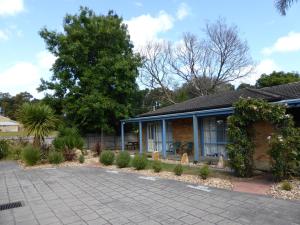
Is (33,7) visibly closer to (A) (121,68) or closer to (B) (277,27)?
(A) (121,68)

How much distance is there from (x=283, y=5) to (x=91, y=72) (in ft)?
46.7

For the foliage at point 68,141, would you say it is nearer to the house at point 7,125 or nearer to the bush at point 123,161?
the bush at point 123,161

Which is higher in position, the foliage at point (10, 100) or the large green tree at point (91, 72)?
the foliage at point (10, 100)

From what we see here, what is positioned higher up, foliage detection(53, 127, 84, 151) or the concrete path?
foliage detection(53, 127, 84, 151)

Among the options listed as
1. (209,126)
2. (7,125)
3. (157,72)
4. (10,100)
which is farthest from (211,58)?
(10,100)

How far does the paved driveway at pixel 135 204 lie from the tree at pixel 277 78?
25.6 m

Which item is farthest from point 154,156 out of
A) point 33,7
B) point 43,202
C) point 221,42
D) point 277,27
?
point 221,42

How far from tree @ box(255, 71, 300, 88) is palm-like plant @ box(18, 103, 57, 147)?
2509 cm

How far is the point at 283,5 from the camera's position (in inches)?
396

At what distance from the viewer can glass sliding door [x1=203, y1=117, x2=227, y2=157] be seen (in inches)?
496

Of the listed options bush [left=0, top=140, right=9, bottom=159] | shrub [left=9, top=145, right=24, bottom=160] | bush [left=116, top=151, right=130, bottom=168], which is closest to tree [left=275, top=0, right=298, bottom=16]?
bush [left=116, top=151, right=130, bottom=168]

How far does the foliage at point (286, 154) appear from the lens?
23.2ft

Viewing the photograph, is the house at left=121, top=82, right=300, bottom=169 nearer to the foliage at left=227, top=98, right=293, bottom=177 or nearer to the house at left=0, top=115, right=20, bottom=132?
the foliage at left=227, top=98, right=293, bottom=177

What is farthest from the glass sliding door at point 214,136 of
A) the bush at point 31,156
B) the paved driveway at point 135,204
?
the bush at point 31,156
